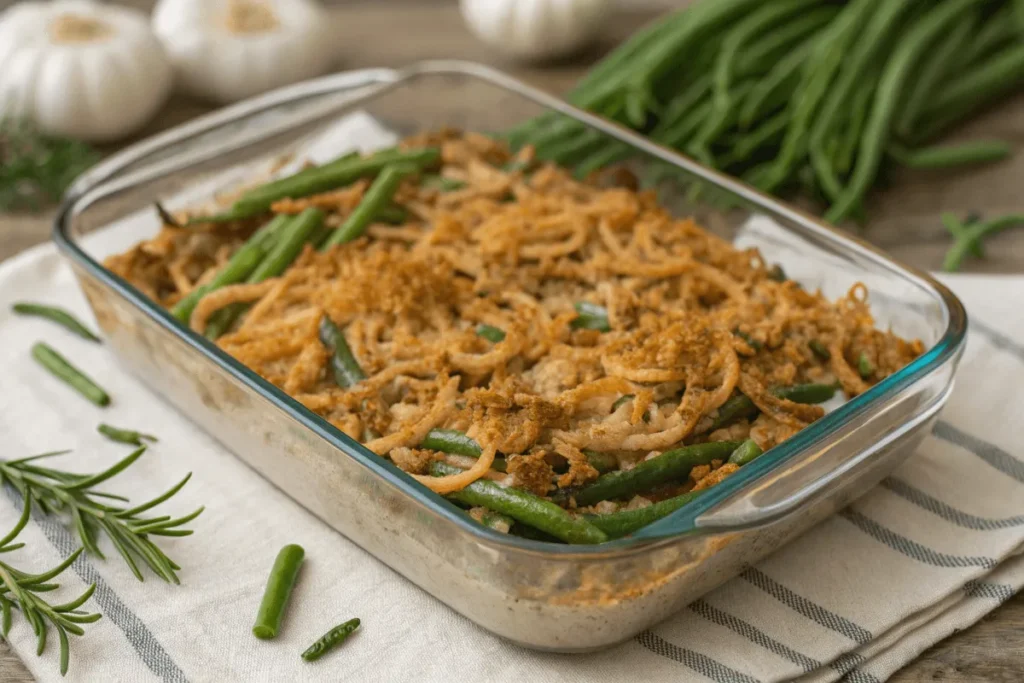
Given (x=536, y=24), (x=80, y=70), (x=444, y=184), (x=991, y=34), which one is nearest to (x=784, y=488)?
(x=444, y=184)

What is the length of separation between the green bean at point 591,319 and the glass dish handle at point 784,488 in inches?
25.1

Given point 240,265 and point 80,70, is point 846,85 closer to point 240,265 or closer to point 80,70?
point 240,265

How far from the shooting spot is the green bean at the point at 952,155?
3.70 metres

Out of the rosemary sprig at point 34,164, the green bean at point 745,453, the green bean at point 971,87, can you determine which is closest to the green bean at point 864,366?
the green bean at point 745,453

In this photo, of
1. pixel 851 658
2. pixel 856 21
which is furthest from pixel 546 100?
pixel 851 658

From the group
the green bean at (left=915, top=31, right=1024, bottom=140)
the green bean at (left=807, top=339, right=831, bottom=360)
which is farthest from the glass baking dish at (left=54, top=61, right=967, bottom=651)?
the green bean at (left=915, top=31, right=1024, bottom=140)

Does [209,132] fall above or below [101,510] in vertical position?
above

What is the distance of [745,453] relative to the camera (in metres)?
2.23

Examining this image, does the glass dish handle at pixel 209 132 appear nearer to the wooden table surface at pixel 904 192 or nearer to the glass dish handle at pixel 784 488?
the wooden table surface at pixel 904 192

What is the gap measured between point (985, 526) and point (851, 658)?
0.49 m

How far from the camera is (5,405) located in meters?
2.85

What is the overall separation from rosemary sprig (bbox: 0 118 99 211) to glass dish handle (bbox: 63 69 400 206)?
43cm

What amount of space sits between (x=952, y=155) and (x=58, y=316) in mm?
2705

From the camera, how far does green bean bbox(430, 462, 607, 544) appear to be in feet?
6.68
